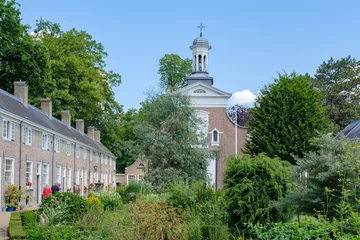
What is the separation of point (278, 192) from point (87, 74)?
3812 cm

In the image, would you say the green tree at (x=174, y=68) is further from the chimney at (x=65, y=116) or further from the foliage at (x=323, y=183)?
the foliage at (x=323, y=183)

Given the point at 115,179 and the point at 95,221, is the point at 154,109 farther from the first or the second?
the point at 115,179

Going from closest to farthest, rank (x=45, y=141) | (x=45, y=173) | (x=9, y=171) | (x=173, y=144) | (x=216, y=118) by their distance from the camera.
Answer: (x=9, y=171), (x=173, y=144), (x=45, y=173), (x=45, y=141), (x=216, y=118)

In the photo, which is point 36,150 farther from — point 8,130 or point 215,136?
point 215,136

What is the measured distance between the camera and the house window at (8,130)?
91.5 ft

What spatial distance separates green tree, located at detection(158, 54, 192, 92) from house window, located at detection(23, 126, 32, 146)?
31.9 m

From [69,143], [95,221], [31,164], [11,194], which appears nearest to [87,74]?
[69,143]

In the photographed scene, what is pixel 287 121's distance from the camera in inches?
1206

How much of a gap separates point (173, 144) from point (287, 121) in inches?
281

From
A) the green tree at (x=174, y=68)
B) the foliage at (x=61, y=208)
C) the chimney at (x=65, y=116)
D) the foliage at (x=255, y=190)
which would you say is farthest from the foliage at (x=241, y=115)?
the foliage at (x=255, y=190)

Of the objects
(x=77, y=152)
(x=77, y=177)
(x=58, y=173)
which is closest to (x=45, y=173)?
(x=58, y=173)

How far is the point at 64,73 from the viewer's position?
4803 centimetres

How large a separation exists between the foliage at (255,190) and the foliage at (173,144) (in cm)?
1511

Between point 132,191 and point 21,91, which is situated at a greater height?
point 21,91
